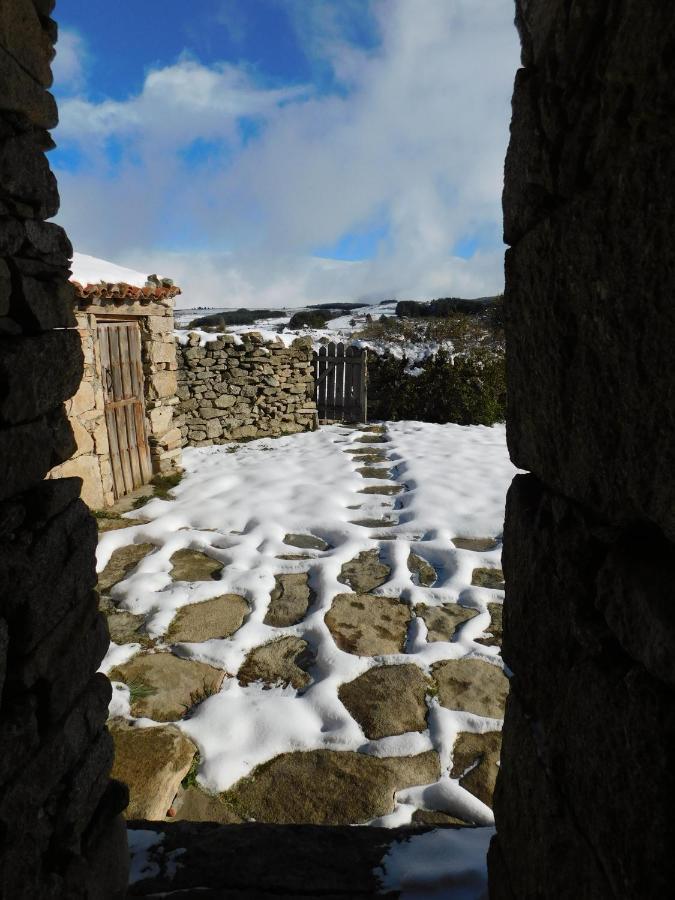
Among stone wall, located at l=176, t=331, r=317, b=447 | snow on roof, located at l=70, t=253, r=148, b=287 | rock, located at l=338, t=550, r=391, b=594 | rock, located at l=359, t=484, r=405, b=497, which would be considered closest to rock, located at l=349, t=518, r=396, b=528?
rock, located at l=338, t=550, r=391, b=594

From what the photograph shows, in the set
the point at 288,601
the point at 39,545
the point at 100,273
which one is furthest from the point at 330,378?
the point at 39,545

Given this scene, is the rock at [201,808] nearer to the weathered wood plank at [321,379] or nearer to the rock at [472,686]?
the rock at [472,686]

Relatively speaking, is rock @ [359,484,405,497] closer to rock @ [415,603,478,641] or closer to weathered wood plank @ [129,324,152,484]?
rock @ [415,603,478,641]

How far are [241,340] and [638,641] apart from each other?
31.7ft

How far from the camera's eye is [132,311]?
6.89 m

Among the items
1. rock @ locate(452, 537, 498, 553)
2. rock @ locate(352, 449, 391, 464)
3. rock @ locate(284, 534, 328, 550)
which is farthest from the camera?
rock @ locate(352, 449, 391, 464)

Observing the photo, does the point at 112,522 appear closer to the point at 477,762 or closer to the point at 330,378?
the point at 477,762

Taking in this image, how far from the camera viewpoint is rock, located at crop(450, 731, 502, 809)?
2.44 m

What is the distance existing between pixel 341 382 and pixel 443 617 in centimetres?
790

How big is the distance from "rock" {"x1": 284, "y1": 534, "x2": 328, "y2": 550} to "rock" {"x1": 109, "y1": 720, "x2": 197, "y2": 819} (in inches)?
92.4

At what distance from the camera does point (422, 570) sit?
4.54 m

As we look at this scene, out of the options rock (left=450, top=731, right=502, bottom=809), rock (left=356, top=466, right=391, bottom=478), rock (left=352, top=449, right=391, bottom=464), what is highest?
rock (left=352, top=449, right=391, bottom=464)

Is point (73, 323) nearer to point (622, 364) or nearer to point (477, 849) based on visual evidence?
point (622, 364)

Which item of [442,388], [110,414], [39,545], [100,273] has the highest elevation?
[100,273]
